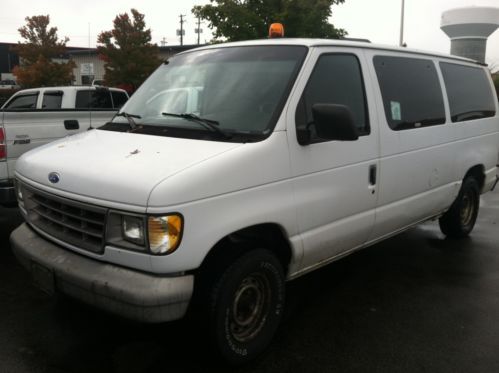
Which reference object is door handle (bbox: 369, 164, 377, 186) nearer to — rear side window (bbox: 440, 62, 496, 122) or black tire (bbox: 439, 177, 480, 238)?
rear side window (bbox: 440, 62, 496, 122)

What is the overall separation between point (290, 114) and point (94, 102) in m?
8.19

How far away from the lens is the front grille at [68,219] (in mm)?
2863

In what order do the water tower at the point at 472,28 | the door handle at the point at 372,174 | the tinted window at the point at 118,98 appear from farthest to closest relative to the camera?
the water tower at the point at 472,28 < the tinted window at the point at 118,98 < the door handle at the point at 372,174

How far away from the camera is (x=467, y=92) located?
18.3ft

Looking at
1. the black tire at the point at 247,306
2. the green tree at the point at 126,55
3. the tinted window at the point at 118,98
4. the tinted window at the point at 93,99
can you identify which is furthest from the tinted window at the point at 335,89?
the green tree at the point at 126,55

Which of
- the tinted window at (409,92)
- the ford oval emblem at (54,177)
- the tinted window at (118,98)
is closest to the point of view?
the ford oval emblem at (54,177)

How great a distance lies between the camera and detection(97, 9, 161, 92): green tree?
90.8ft

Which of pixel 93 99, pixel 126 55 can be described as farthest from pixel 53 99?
pixel 126 55

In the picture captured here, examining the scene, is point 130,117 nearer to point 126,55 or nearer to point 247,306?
point 247,306

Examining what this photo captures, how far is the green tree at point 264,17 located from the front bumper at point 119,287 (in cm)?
1396

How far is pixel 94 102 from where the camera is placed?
10562 millimetres

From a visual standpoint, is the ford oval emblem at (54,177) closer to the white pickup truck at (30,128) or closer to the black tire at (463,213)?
the white pickup truck at (30,128)

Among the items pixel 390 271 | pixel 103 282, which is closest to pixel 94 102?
pixel 390 271

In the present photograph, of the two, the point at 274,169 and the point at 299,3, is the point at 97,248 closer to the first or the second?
the point at 274,169
